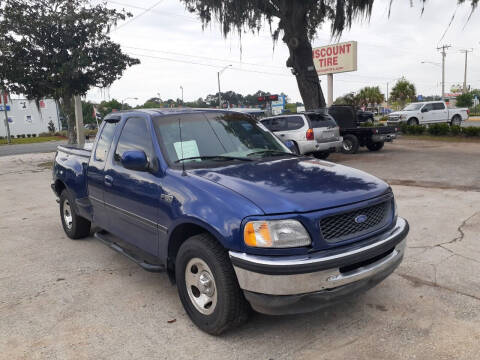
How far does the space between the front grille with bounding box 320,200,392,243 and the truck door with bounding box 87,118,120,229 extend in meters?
2.62

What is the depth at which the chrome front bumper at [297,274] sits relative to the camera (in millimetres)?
2705

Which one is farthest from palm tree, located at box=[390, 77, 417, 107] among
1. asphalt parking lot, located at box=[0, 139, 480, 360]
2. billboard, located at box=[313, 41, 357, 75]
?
asphalt parking lot, located at box=[0, 139, 480, 360]

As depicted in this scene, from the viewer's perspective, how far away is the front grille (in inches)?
113

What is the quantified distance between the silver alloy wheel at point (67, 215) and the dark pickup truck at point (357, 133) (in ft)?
38.8

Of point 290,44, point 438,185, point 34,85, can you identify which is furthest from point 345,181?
point 34,85

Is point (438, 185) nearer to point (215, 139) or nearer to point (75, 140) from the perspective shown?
point (215, 139)

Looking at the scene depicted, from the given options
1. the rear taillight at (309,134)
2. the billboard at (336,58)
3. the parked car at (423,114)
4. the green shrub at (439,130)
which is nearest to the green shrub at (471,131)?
the green shrub at (439,130)

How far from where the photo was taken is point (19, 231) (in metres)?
6.59

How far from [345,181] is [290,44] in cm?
1388

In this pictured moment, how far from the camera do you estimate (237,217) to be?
283 centimetres

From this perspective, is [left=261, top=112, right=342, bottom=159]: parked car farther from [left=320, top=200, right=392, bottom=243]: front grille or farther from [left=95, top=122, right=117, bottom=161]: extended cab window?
[left=320, top=200, right=392, bottom=243]: front grille

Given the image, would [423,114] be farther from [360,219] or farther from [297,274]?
[297,274]

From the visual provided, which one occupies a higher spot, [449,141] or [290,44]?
[290,44]

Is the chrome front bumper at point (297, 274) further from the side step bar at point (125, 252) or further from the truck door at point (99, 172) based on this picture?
the truck door at point (99, 172)
